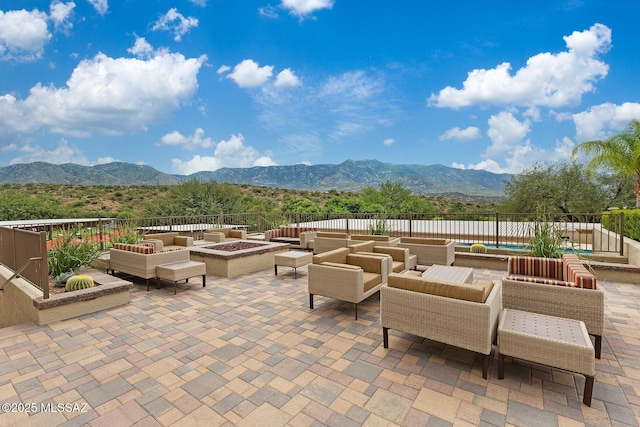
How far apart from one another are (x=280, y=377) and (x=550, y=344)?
2086 mm

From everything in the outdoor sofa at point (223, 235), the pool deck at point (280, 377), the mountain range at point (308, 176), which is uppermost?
the mountain range at point (308, 176)

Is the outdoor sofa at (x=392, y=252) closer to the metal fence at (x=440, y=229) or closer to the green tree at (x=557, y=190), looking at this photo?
the metal fence at (x=440, y=229)

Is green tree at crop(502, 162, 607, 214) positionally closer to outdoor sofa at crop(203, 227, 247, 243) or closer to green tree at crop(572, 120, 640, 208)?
green tree at crop(572, 120, 640, 208)

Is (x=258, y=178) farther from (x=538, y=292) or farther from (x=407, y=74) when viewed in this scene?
(x=538, y=292)

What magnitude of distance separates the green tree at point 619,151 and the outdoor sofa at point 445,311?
871 centimetres

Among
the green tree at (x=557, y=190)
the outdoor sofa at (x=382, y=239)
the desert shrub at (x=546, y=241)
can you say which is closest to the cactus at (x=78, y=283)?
the outdoor sofa at (x=382, y=239)

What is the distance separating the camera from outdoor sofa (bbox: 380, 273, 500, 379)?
2.51 m

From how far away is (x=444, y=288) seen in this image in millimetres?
2736

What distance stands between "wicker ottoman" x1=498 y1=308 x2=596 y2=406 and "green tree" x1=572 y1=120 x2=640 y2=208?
8670 mm

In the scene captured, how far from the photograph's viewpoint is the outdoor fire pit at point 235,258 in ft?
19.7

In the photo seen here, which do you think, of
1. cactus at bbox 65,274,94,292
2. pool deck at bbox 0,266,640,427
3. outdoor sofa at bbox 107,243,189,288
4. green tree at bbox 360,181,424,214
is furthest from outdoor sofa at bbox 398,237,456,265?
green tree at bbox 360,181,424,214

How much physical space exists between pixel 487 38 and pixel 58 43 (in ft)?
91.3

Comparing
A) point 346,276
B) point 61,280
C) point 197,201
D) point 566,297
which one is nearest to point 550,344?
point 566,297

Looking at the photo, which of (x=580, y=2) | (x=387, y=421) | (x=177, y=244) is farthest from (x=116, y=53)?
(x=580, y=2)
